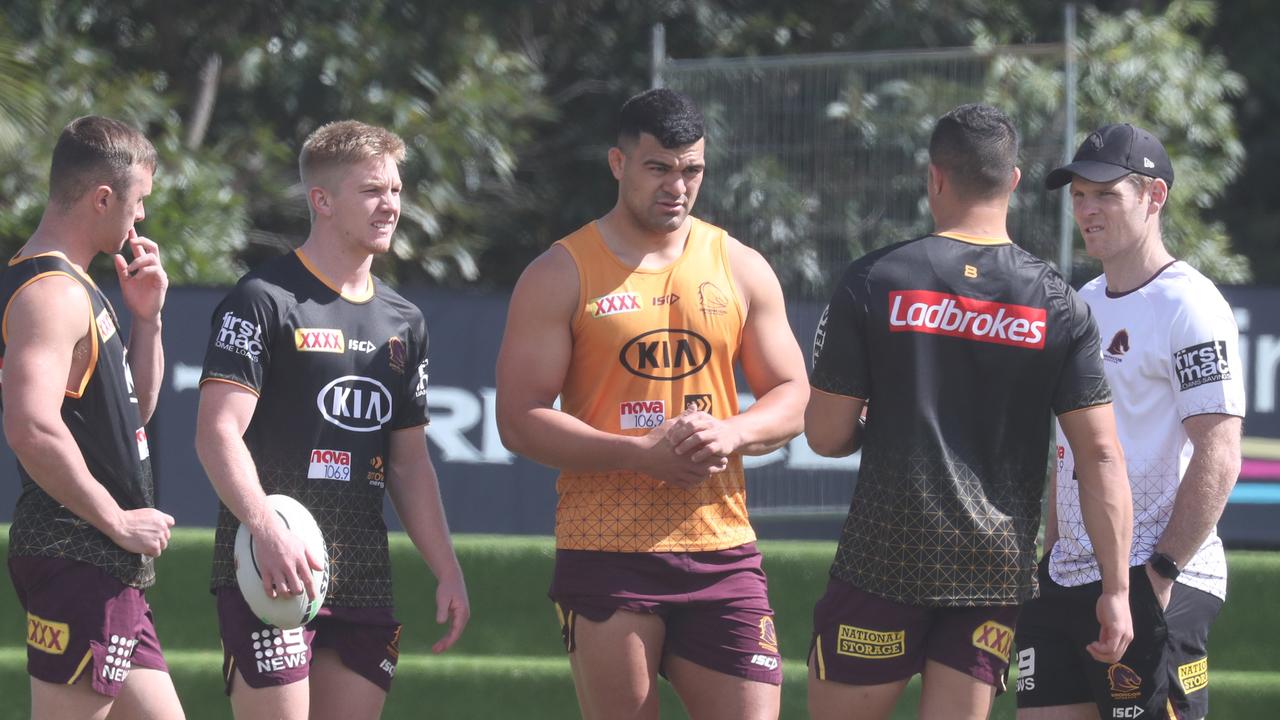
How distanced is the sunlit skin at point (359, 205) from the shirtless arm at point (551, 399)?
0.42m

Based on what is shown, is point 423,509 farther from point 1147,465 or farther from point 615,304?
point 1147,465

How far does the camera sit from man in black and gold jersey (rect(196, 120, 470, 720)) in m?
3.89

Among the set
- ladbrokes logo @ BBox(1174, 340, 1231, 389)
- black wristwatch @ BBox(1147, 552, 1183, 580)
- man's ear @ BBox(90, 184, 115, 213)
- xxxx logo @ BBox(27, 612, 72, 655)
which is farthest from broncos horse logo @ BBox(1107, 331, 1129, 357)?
xxxx logo @ BBox(27, 612, 72, 655)

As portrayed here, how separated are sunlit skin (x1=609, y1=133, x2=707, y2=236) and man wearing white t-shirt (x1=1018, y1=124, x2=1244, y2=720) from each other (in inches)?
41.9

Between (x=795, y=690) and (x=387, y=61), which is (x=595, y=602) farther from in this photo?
(x=387, y=61)

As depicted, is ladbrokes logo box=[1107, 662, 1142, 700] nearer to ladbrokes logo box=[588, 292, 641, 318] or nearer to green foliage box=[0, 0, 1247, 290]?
ladbrokes logo box=[588, 292, 641, 318]

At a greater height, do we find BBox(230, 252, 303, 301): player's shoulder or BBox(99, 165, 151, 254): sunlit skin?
BBox(99, 165, 151, 254): sunlit skin

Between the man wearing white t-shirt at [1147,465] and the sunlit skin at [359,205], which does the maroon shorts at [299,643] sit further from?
the man wearing white t-shirt at [1147,465]

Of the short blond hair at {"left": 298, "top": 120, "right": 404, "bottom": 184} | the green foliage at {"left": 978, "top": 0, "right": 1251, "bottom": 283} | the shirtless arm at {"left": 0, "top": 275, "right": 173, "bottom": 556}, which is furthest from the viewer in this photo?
the green foliage at {"left": 978, "top": 0, "right": 1251, "bottom": 283}

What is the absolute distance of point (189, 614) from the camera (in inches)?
257

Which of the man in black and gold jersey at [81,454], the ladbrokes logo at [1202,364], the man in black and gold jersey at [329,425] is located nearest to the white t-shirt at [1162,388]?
the ladbrokes logo at [1202,364]

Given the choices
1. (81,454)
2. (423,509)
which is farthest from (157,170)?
(81,454)

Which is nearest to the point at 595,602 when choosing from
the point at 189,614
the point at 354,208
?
the point at 354,208

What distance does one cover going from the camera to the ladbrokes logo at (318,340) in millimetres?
3976
